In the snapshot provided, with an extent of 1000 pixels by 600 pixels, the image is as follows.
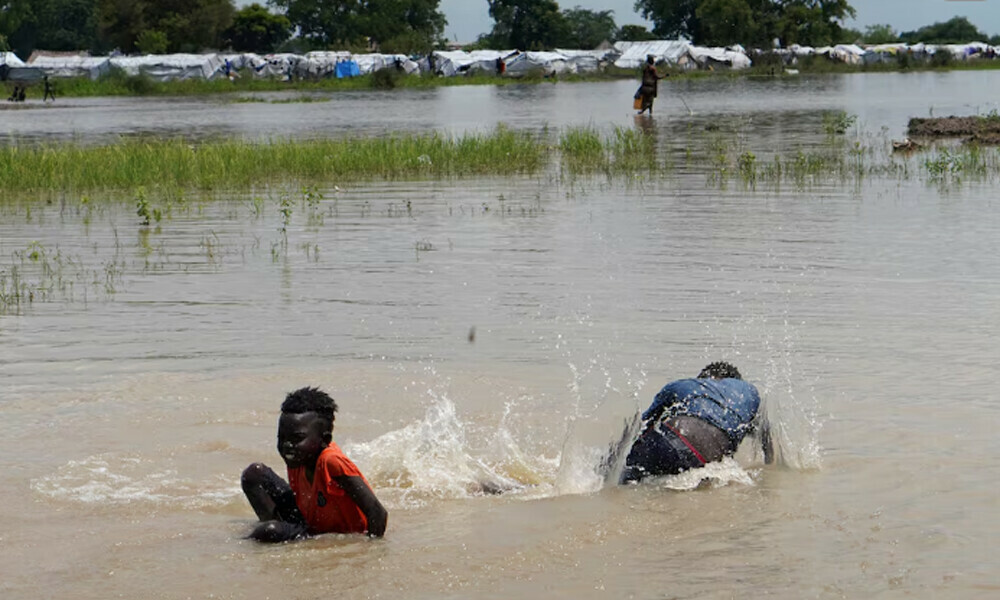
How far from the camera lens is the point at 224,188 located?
1706cm

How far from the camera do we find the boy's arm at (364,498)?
5.07 metres

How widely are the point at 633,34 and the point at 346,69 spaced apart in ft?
116

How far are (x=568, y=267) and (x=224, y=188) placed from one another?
7.10 m

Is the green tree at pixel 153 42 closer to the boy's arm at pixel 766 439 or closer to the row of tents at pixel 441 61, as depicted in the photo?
the row of tents at pixel 441 61

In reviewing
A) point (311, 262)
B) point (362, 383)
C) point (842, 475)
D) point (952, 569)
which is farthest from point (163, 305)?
point (952, 569)

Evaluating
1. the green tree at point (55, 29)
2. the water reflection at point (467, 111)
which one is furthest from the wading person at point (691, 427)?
the green tree at point (55, 29)

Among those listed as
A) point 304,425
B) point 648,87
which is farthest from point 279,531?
point 648,87

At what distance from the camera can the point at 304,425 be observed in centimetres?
500

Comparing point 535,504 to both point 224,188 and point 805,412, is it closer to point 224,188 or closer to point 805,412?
point 805,412

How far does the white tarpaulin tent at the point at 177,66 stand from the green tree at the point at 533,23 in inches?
1146

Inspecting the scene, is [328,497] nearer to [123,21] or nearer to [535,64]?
[535,64]

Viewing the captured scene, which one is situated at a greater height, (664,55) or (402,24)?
(402,24)

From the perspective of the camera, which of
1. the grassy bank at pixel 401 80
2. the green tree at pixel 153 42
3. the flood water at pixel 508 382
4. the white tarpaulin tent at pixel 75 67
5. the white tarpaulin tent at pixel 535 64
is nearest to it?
the flood water at pixel 508 382

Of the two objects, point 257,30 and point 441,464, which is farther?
point 257,30
